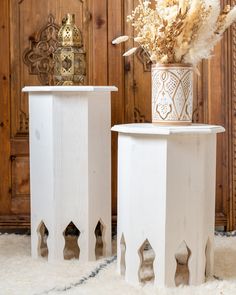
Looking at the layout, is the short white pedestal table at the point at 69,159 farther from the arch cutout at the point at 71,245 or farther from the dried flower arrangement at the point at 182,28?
the dried flower arrangement at the point at 182,28

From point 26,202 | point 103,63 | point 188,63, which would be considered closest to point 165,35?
point 188,63

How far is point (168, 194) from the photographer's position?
1611 mm

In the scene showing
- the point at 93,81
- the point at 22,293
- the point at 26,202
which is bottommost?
the point at 22,293

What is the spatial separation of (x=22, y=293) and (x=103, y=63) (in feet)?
3.70

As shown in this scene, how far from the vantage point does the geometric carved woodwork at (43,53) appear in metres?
2.33

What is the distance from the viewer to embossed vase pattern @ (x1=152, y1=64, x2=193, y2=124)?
1.74 m

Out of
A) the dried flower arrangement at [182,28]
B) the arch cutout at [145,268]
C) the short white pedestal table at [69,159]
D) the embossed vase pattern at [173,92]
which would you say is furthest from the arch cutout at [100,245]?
the dried flower arrangement at [182,28]

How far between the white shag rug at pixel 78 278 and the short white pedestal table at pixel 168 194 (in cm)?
5

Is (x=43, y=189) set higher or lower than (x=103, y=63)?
lower

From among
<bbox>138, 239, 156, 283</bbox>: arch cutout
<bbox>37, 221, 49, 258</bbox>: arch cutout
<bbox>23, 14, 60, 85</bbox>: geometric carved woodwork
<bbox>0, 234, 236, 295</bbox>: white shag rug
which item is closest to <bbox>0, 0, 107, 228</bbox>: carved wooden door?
<bbox>23, 14, 60, 85</bbox>: geometric carved woodwork

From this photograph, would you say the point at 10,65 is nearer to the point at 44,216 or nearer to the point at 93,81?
the point at 93,81

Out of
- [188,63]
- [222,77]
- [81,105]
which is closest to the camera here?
[188,63]

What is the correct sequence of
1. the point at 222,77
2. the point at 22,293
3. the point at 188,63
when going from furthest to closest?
the point at 222,77 → the point at 188,63 → the point at 22,293

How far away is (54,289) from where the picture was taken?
1.65 metres
